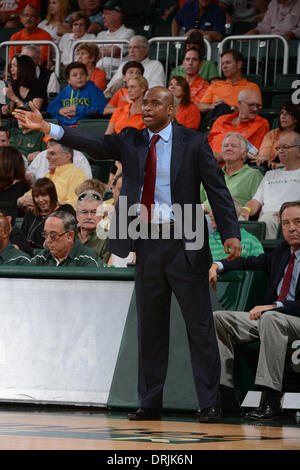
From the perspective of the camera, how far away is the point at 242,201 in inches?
299

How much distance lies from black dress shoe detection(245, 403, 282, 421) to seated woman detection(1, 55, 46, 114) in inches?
234

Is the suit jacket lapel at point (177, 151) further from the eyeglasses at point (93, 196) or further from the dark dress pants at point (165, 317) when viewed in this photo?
the eyeglasses at point (93, 196)

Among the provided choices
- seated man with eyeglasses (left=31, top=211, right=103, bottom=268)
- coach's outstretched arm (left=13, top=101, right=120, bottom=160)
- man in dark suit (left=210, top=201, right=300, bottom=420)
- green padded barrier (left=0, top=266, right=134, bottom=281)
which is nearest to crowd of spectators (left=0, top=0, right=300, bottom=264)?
seated man with eyeglasses (left=31, top=211, right=103, bottom=268)

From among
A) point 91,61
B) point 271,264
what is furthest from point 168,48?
point 271,264

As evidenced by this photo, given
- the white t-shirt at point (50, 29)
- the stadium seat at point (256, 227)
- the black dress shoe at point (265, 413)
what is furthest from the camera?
the white t-shirt at point (50, 29)

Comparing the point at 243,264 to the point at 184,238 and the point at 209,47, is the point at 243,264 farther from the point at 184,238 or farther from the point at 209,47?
the point at 209,47

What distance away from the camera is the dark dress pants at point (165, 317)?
4.28 metres

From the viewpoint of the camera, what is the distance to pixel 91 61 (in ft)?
33.6

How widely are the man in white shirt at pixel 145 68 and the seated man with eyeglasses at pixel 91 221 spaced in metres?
3.05

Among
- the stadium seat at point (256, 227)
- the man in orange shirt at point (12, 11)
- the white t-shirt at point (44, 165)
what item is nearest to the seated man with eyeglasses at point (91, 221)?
the stadium seat at point (256, 227)

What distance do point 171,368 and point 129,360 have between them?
245 millimetres

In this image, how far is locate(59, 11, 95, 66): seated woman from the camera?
11234 mm

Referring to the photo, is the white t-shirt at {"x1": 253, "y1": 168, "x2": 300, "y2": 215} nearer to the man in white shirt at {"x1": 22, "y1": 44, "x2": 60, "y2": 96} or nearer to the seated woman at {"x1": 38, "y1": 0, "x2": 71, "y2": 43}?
the man in white shirt at {"x1": 22, "y1": 44, "x2": 60, "y2": 96}
